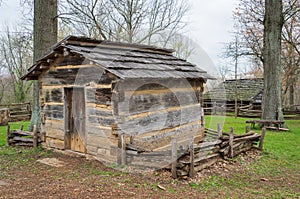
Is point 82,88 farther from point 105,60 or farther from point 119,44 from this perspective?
point 119,44

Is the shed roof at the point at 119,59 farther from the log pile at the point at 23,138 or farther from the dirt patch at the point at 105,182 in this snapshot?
the dirt patch at the point at 105,182

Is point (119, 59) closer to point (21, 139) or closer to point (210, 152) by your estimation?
point (210, 152)

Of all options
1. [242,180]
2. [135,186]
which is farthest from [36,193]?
[242,180]

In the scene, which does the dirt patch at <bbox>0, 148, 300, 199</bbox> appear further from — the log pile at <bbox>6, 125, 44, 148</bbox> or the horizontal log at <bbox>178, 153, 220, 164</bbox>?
the log pile at <bbox>6, 125, 44, 148</bbox>

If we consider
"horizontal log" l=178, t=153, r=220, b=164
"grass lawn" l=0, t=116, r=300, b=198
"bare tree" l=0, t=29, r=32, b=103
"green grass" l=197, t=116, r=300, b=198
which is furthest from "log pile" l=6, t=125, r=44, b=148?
"bare tree" l=0, t=29, r=32, b=103

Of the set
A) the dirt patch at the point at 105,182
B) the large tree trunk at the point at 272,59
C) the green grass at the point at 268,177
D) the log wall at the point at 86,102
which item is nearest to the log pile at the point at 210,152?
the dirt patch at the point at 105,182

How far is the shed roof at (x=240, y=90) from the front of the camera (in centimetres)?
2516

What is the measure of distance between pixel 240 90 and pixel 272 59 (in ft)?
40.8

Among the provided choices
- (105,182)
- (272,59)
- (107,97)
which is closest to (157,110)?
(107,97)

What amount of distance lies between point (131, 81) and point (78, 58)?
1.86 metres

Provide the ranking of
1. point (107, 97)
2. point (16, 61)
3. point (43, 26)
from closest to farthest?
point (107, 97) → point (43, 26) → point (16, 61)

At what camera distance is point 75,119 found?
27.6 ft

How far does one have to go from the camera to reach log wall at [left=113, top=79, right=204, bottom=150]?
7199 mm

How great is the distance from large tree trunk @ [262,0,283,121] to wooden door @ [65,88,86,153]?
10.7 meters
